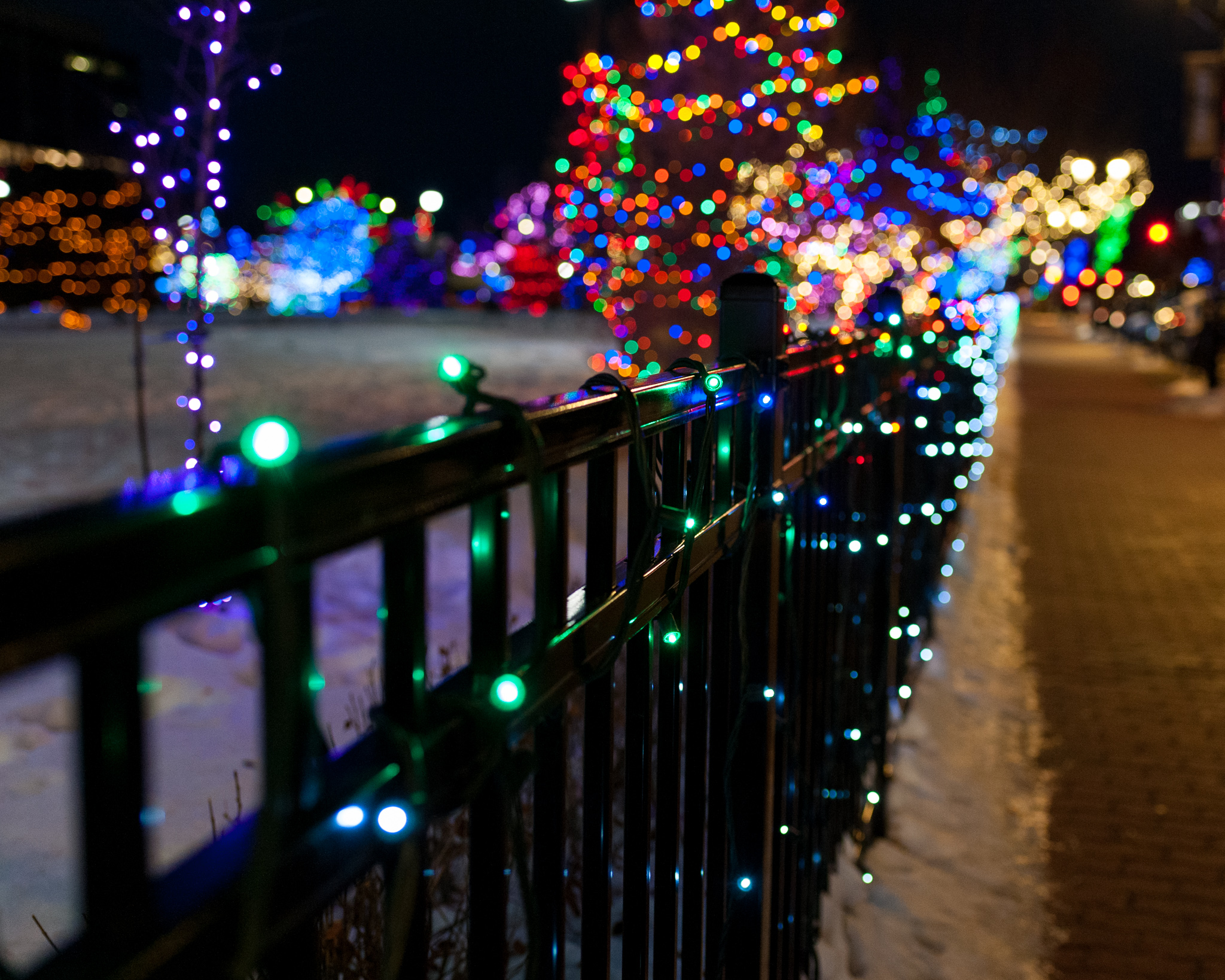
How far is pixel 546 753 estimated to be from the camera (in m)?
1.39

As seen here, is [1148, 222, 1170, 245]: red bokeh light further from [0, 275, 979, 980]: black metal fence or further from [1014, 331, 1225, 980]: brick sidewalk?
[0, 275, 979, 980]: black metal fence

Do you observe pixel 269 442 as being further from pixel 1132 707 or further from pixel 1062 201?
pixel 1062 201

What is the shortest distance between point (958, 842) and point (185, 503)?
3921mm

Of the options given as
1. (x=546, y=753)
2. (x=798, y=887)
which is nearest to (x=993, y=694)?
(x=798, y=887)

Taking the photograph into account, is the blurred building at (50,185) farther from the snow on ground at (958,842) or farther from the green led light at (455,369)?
the green led light at (455,369)

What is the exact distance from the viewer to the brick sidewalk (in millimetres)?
3629

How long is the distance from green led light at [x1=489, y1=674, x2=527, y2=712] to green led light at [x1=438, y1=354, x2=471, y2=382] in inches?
12.8

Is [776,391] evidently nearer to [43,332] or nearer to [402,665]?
[402,665]

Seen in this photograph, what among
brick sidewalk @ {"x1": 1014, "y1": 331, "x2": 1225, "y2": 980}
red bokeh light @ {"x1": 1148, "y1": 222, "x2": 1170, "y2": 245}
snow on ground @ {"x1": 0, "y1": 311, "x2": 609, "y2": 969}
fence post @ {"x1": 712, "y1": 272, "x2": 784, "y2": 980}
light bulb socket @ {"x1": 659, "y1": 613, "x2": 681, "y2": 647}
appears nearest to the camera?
light bulb socket @ {"x1": 659, "y1": 613, "x2": 681, "y2": 647}

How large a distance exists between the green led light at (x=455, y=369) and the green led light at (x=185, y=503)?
42cm

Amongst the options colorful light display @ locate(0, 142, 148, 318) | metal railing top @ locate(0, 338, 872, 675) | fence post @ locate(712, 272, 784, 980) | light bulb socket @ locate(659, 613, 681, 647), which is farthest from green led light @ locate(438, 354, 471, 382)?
colorful light display @ locate(0, 142, 148, 318)

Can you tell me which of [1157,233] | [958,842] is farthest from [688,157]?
[1157,233]

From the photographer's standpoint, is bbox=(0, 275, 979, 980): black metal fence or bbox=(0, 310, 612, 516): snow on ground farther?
bbox=(0, 310, 612, 516): snow on ground

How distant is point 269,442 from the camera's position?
0.78 metres
